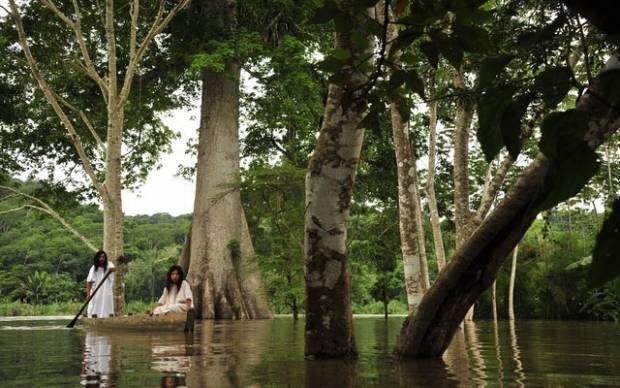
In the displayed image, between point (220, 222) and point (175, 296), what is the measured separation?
9386 millimetres

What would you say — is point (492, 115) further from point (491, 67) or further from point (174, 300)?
point (174, 300)

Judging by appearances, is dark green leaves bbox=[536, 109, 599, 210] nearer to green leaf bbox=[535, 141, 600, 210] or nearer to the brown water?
green leaf bbox=[535, 141, 600, 210]

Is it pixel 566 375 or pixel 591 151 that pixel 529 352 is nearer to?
pixel 566 375

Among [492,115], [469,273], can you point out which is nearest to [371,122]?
[492,115]

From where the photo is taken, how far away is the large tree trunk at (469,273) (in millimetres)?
4656

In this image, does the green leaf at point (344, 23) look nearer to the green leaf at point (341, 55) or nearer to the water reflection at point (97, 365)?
the green leaf at point (341, 55)

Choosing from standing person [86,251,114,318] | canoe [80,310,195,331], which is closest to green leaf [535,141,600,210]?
canoe [80,310,195,331]

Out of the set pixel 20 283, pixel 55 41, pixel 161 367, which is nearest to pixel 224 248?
pixel 55 41

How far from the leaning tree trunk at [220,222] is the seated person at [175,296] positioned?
308 inches

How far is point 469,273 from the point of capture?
5.09 m

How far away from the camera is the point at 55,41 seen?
18766 millimetres

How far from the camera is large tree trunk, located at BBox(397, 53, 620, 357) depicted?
466cm

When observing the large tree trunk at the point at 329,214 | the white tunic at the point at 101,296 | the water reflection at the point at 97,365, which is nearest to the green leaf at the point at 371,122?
the water reflection at the point at 97,365

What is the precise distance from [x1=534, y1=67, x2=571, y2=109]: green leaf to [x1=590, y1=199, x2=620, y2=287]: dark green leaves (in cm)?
33
